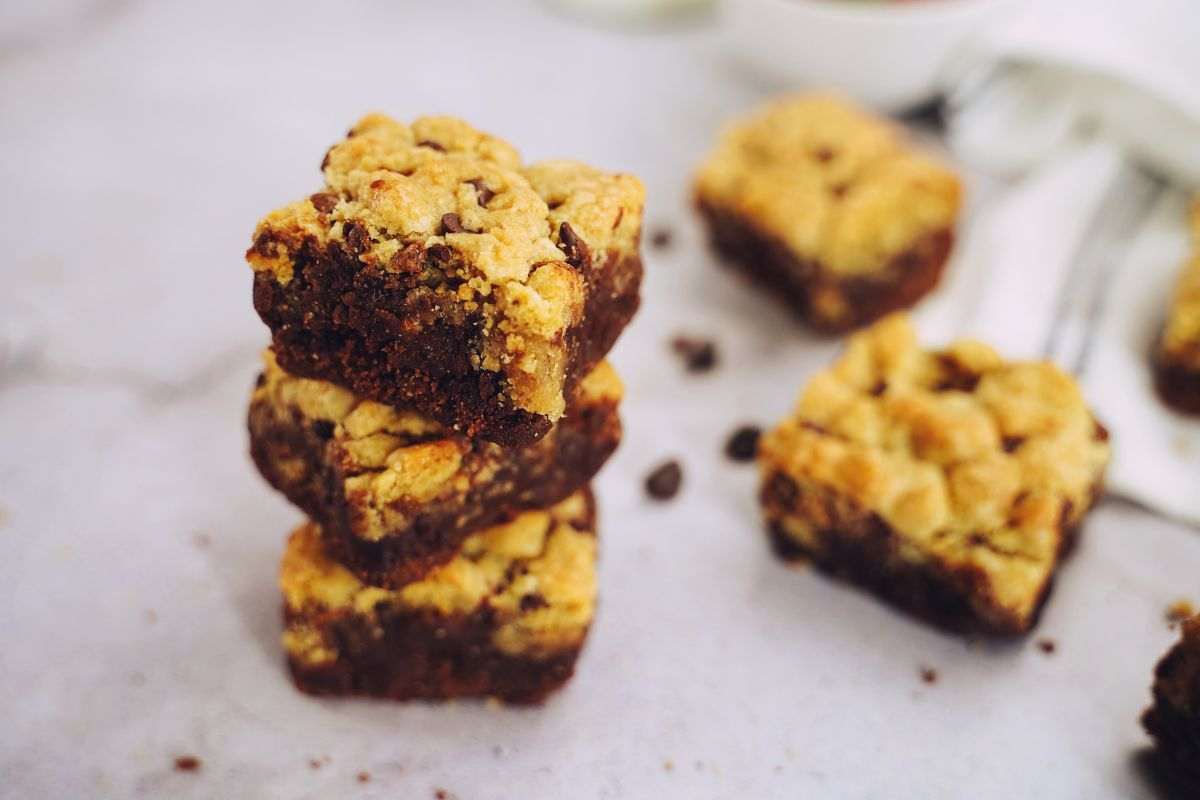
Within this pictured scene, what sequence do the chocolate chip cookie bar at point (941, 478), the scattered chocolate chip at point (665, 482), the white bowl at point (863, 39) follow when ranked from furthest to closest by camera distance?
the white bowl at point (863, 39) < the scattered chocolate chip at point (665, 482) < the chocolate chip cookie bar at point (941, 478)

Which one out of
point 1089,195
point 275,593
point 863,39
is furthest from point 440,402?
point 1089,195

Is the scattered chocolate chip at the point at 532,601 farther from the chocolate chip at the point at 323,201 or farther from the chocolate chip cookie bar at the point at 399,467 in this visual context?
the chocolate chip at the point at 323,201

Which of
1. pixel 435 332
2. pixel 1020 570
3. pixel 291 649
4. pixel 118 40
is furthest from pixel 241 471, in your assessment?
pixel 118 40

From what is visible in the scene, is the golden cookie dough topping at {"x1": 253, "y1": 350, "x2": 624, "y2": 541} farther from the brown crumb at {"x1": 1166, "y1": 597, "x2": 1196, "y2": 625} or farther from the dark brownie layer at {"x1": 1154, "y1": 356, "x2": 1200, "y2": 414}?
the dark brownie layer at {"x1": 1154, "y1": 356, "x2": 1200, "y2": 414}

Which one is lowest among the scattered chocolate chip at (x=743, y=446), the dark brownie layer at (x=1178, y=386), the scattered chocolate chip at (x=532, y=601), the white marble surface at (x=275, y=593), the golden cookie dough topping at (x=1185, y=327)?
the white marble surface at (x=275, y=593)

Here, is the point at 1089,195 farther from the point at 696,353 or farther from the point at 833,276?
the point at 696,353

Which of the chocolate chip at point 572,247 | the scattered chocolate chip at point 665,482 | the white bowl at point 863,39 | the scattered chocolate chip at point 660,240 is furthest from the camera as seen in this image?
the white bowl at point 863,39

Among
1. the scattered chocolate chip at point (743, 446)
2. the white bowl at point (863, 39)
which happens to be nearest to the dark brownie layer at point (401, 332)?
the scattered chocolate chip at point (743, 446)
